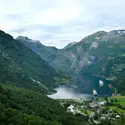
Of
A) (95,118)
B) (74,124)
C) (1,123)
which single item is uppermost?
(95,118)

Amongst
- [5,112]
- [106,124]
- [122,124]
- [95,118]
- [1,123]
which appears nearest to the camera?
[1,123]

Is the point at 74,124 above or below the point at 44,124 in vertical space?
above

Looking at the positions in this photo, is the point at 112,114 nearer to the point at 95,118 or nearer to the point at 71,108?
the point at 95,118

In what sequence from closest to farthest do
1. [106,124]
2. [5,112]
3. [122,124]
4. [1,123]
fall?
[1,123], [5,112], [122,124], [106,124]

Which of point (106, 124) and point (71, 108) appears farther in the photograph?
point (71, 108)

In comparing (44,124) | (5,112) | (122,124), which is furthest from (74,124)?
(5,112)

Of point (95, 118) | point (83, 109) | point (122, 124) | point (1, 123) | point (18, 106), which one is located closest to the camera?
point (1, 123)

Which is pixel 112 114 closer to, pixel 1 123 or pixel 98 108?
pixel 98 108

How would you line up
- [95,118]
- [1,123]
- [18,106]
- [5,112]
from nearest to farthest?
[1,123]
[5,112]
[18,106]
[95,118]

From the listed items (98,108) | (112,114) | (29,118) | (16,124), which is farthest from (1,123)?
(98,108)
